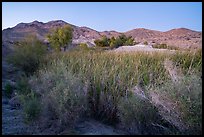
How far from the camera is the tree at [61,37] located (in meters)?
33.8

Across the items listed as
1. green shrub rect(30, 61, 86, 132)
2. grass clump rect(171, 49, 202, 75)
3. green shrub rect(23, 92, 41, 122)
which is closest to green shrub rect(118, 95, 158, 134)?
green shrub rect(30, 61, 86, 132)

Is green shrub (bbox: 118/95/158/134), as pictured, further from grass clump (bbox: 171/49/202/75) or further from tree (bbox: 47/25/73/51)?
tree (bbox: 47/25/73/51)

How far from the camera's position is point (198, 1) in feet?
26.0

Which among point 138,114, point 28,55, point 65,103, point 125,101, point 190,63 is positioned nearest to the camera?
point 138,114

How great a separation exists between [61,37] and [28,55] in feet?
40.5

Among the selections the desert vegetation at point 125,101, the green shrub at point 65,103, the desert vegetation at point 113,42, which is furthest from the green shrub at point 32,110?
the desert vegetation at point 113,42

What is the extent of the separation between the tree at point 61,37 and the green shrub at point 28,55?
9030 mm

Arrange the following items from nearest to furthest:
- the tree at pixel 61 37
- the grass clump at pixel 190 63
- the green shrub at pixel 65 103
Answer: the green shrub at pixel 65 103 → the grass clump at pixel 190 63 → the tree at pixel 61 37

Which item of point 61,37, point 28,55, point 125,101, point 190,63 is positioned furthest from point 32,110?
point 61,37

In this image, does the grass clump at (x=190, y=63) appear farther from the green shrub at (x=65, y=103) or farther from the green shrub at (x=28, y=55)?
the green shrub at (x=28, y=55)

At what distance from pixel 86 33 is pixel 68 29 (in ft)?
140

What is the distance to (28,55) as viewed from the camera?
22.0 metres

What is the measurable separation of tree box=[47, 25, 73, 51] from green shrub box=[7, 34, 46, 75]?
29.6ft

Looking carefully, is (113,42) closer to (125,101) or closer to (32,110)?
(125,101)
